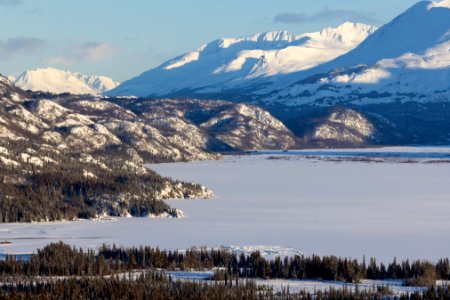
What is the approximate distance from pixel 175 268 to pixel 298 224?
3694 cm

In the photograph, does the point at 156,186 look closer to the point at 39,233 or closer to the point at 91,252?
the point at 39,233

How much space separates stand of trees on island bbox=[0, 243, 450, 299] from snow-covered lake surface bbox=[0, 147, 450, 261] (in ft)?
32.1

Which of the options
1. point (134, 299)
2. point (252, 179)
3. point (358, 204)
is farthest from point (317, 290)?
point (252, 179)

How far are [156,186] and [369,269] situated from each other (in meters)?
74.2

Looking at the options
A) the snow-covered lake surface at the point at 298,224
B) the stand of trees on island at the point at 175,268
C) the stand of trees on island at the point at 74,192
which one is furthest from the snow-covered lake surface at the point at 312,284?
the stand of trees on island at the point at 74,192

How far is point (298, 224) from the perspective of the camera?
352 ft

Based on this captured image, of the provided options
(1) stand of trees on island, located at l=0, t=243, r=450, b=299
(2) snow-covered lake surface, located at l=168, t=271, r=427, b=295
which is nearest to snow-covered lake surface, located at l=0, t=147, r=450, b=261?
(1) stand of trees on island, located at l=0, t=243, r=450, b=299

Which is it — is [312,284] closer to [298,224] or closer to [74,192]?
[298,224]

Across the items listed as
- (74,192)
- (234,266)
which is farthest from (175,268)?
(74,192)

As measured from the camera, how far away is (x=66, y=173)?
137375 mm

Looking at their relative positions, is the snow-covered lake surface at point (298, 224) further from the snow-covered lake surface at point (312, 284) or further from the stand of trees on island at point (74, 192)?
the snow-covered lake surface at point (312, 284)

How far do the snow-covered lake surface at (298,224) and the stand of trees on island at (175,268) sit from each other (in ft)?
32.1

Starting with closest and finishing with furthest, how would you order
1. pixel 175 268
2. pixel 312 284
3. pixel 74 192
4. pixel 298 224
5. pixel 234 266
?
pixel 312 284, pixel 175 268, pixel 234 266, pixel 298 224, pixel 74 192

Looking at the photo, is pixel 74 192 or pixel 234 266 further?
pixel 74 192
